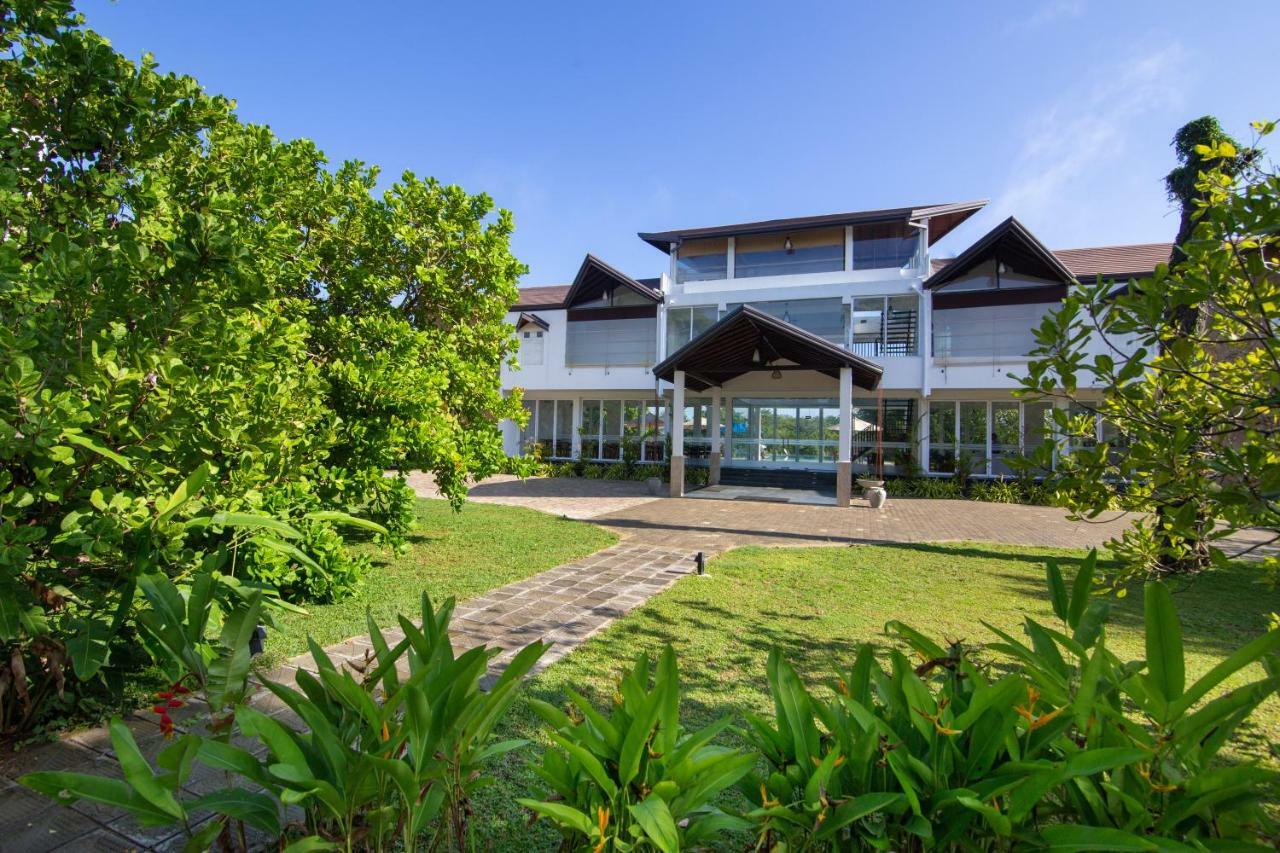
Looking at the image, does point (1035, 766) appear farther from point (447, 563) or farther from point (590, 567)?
point (447, 563)

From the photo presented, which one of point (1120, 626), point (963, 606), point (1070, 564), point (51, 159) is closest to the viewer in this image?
point (51, 159)

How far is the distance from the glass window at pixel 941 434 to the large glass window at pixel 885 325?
2330 millimetres

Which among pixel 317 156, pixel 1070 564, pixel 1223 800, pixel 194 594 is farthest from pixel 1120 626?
pixel 317 156

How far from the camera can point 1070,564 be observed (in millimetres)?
8734

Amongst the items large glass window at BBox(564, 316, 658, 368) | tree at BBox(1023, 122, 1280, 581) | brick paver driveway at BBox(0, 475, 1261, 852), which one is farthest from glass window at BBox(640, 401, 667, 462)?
tree at BBox(1023, 122, 1280, 581)

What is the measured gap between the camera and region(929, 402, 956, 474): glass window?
20234 millimetres

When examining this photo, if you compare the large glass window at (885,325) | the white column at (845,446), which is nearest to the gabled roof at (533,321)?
the large glass window at (885,325)

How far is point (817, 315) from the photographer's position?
2117cm

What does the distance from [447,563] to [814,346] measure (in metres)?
11.1

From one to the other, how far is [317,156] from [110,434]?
5.61 meters

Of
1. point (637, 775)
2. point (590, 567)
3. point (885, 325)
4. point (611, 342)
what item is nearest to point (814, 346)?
point (885, 325)

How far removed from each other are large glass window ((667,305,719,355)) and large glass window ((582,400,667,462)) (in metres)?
2.71

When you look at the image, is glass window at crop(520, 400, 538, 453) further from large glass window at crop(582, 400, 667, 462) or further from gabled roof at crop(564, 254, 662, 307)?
gabled roof at crop(564, 254, 662, 307)

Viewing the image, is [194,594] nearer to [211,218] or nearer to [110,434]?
[110,434]
